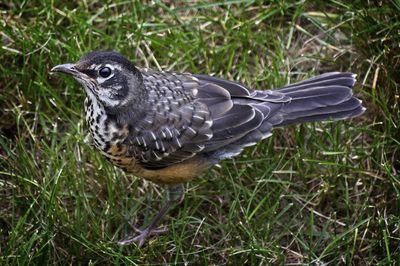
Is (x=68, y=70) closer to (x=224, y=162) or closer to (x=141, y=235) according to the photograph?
(x=141, y=235)

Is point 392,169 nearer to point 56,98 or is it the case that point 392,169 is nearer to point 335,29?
point 335,29

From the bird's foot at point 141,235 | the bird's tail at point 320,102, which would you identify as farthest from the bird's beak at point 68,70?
the bird's tail at point 320,102

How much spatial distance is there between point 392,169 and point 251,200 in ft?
3.25

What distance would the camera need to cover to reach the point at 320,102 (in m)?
5.86

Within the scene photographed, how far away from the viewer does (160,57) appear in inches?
266

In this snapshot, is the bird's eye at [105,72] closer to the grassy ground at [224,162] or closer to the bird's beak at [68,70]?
the bird's beak at [68,70]

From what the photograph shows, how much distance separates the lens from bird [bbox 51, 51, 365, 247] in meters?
5.43

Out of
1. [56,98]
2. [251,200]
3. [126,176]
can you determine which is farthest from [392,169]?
[56,98]

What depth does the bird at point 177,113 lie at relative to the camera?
543cm

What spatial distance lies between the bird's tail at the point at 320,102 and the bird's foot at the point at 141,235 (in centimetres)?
108

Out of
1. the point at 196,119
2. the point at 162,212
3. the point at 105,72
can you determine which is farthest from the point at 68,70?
the point at 162,212

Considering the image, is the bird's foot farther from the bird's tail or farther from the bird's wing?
the bird's tail

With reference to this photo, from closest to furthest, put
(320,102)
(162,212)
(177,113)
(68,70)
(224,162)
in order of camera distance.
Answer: (68,70)
(177,113)
(320,102)
(162,212)
(224,162)

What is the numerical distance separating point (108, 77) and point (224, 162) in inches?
47.5
